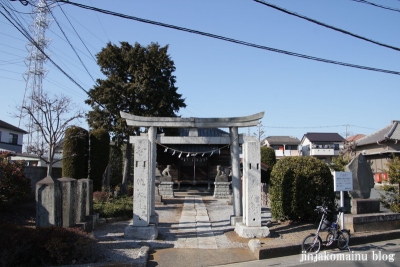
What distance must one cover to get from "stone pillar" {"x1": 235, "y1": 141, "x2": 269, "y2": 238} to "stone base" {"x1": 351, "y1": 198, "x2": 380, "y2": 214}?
11.3 feet

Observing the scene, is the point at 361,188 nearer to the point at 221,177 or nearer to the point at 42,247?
the point at 42,247

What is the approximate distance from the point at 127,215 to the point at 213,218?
12.4ft

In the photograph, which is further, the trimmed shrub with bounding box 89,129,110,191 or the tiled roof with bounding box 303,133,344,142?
the tiled roof with bounding box 303,133,344,142

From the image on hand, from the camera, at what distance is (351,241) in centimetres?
912

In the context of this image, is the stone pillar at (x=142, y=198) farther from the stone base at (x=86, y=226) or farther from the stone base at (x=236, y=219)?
the stone base at (x=236, y=219)

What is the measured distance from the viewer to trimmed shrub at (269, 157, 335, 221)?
36.1 feet

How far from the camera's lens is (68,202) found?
373 inches

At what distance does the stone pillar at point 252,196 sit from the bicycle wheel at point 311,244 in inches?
69.1

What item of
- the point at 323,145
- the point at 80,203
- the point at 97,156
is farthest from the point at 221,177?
the point at 323,145

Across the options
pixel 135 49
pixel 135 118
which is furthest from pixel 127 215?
pixel 135 49

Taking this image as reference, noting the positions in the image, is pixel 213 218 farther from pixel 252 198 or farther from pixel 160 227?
pixel 252 198

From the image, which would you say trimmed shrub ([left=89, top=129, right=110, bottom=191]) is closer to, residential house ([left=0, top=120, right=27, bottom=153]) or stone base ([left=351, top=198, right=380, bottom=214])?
stone base ([left=351, top=198, right=380, bottom=214])

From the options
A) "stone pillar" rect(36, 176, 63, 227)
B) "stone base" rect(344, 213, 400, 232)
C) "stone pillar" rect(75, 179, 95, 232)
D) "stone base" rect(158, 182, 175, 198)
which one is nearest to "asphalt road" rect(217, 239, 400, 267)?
"stone base" rect(344, 213, 400, 232)

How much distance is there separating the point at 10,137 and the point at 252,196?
126ft
